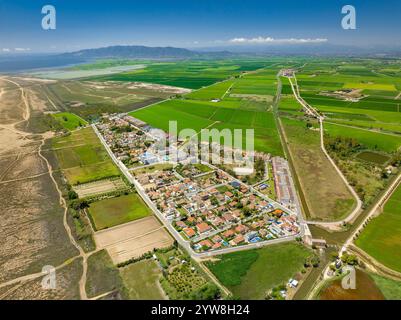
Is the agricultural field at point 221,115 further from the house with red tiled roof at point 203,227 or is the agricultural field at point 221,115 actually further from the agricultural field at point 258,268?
the agricultural field at point 258,268

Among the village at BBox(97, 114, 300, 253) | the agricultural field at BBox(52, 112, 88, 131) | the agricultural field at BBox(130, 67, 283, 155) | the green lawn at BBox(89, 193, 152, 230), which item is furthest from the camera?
the agricultural field at BBox(52, 112, 88, 131)

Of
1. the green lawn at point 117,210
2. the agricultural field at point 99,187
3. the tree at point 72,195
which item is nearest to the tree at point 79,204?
the green lawn at point 117,210

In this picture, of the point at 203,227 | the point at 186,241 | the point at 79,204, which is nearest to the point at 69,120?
the point at 79,204

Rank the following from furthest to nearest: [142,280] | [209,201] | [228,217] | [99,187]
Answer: [99,187], [209,201], [228,217], [142,280]

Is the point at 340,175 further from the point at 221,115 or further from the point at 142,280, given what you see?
the point at 221,115

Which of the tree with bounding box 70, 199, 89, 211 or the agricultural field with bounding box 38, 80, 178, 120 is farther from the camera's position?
the agricultural field with bounding box 38, 80, 178, 120

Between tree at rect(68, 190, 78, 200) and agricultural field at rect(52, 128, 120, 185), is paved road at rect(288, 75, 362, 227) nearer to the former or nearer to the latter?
tree at rect(68, 190, 78, 200)

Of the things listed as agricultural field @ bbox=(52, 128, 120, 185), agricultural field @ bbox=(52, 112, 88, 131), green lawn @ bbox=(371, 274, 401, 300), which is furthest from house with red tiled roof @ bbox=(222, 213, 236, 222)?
agricultural field @ bbox=(52, 112, 88, 131)

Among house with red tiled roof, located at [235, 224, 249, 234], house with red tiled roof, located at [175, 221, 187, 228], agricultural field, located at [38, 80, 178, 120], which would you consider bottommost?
house with red tiled roof, located at [235, 224, 249, 234]

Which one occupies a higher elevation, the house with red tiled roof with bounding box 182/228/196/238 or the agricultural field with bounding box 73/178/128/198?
the agricultural field with bounding box 73/178/128/198
